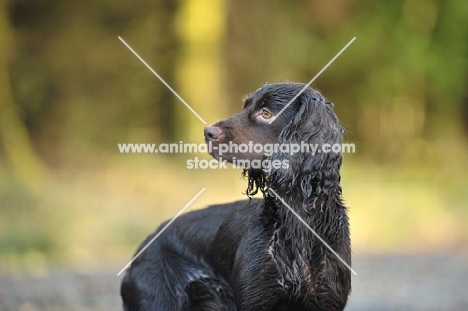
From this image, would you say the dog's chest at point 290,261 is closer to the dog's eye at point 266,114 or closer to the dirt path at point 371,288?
the dog's eye at point 266,114

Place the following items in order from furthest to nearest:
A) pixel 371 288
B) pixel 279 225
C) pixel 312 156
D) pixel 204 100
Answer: pixel 204 100 → pixel 371 288 → pixel 279 225 → pixel 312 156

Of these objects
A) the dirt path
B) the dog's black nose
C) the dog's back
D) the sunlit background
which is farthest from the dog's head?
the sunlit background

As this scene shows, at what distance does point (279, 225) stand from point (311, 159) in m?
0.43

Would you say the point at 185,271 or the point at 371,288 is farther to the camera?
the point at 371,288

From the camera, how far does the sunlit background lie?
388 inches

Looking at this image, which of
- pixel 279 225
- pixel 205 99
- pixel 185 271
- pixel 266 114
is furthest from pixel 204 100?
pixel 279 225

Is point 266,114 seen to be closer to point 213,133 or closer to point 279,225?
point 213,133

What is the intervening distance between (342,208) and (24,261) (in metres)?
4.97

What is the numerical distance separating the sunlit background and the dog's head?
16.0ft

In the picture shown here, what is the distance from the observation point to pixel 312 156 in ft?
13.3

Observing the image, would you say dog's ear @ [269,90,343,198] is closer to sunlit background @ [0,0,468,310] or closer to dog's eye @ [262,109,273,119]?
dog's eye @ [262,109,273,119]

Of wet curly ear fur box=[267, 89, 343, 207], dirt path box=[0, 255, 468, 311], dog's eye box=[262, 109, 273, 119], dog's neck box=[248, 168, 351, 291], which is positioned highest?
dog's eye box=[262, 109, 273, 119]

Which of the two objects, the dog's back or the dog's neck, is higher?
the dog's neck

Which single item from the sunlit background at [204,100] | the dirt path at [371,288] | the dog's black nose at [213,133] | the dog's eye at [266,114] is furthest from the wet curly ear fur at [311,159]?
the sunlit background at [204,100]
